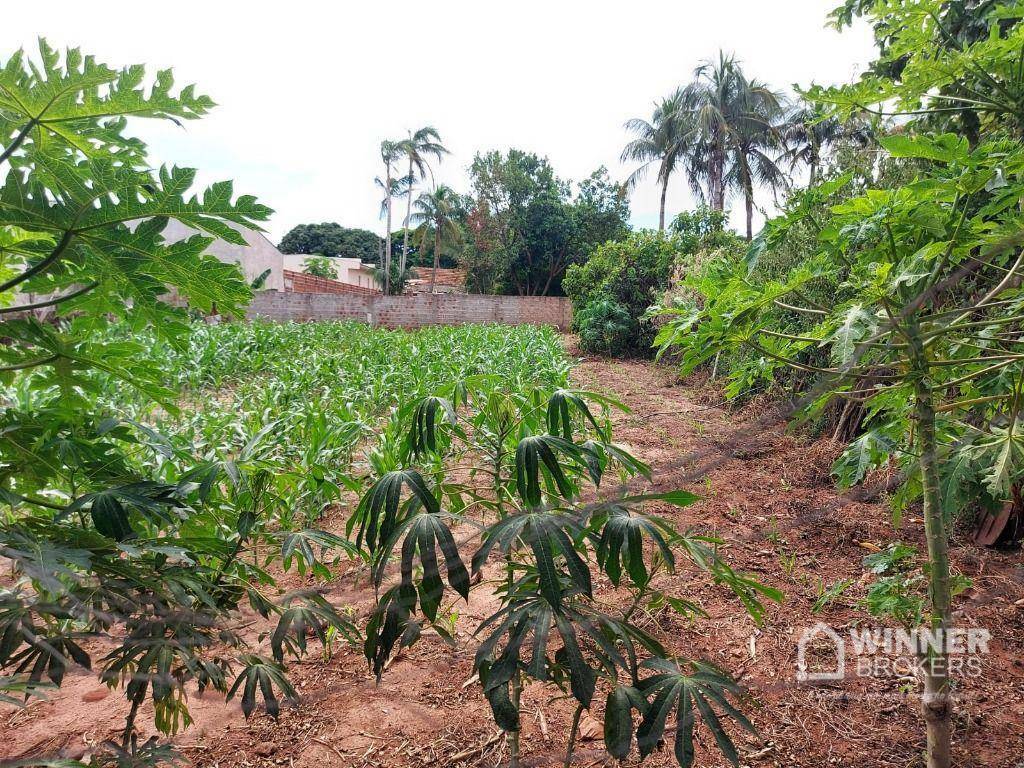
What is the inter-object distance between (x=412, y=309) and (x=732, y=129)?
12470mm

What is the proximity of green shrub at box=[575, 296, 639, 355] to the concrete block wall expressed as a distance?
5422mm

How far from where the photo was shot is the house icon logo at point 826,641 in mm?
1395

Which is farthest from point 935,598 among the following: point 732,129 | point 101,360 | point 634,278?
point 732,129

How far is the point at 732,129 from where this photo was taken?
1838 cm

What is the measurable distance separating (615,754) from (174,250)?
85 cm

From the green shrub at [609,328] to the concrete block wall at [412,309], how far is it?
213 inches

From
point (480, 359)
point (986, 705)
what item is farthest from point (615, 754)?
point (480, 359)

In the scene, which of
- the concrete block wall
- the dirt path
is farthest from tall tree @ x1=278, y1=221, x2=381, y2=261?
the dirt path

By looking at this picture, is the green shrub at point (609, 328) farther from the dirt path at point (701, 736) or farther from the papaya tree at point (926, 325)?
the papaya tree at point (926, 325)

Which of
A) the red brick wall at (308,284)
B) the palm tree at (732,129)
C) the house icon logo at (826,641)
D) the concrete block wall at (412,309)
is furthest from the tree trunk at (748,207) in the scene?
the house icon logo at (826,641)

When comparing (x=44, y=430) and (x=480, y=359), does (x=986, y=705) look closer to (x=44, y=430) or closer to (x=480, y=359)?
(x=44, y=430)

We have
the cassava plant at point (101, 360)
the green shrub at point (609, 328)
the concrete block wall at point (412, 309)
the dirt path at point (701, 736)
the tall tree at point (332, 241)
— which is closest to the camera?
the cassava plant at point (101, 360)

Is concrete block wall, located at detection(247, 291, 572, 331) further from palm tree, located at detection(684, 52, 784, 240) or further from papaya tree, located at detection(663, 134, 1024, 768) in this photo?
papaya tree, located at detection(663, 134, 1024, 768)

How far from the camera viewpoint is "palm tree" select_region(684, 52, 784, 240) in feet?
59.4
